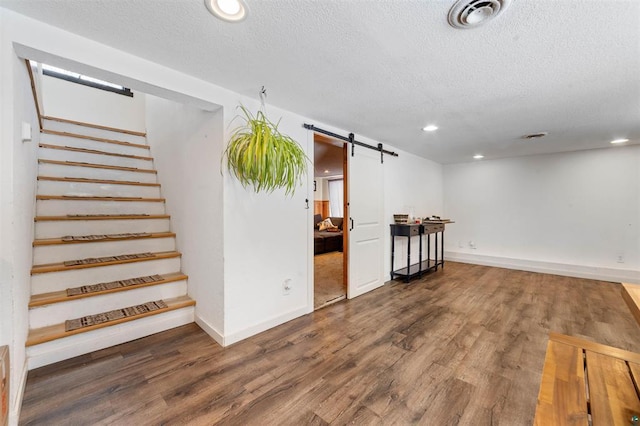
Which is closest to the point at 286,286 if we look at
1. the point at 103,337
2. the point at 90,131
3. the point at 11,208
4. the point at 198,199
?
the point at 198,199

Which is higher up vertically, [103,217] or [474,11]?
[474,11]

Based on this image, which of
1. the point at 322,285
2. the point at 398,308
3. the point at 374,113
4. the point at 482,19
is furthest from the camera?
the point at 322,285

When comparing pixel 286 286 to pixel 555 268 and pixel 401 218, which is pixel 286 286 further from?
pixel 555 268

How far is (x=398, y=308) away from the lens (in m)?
3.12

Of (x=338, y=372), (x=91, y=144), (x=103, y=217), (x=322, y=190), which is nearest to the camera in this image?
(x=338, y=372)

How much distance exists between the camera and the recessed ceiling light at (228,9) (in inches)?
50.0

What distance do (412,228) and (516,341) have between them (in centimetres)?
210

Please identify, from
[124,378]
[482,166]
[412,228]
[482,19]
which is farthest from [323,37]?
[482,166]

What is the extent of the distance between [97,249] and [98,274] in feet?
0.96

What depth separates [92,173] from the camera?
3.19 m

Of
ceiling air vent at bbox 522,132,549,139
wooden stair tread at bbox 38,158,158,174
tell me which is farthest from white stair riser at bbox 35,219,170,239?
ceiling air vent at bbox 522,132,549,139

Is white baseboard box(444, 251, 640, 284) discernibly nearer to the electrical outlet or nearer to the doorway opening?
the doorway opening

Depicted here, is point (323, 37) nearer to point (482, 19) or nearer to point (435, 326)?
point (482, 19)

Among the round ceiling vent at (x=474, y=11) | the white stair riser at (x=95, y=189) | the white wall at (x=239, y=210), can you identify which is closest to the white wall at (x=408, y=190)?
the white wall at (x=239, y=210)
